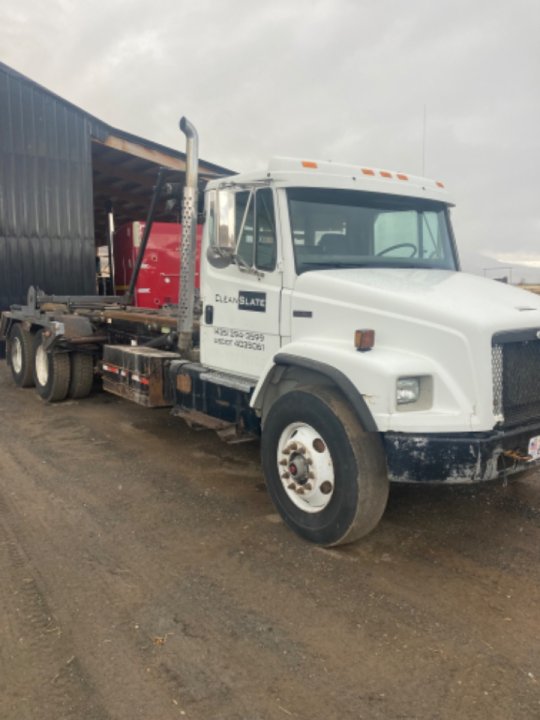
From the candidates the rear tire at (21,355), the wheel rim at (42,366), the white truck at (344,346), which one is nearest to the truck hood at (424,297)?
the white truck at (344,346)

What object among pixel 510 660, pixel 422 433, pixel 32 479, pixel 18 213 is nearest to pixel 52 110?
pixel 18 213

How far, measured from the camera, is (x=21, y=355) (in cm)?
957

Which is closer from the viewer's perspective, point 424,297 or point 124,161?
point 424,297

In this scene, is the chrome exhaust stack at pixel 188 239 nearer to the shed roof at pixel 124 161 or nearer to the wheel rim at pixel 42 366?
the wheel rim at pixel 42 366

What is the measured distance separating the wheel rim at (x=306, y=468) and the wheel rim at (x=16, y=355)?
22.7 feet

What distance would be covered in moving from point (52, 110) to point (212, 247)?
406 inches

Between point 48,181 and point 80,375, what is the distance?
21.6ft

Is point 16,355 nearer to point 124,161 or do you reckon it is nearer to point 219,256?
point 219,256

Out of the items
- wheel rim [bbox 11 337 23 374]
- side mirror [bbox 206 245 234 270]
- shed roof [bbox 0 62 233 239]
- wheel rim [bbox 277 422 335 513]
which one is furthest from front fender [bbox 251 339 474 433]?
shed roof [bbox 0 62 233 239]

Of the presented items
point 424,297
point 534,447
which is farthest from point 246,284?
point 534,447

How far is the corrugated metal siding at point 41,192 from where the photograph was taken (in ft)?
41.5

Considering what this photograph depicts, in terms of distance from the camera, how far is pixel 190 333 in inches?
238

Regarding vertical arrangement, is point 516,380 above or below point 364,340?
below

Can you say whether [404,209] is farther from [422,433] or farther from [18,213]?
[18,213]
